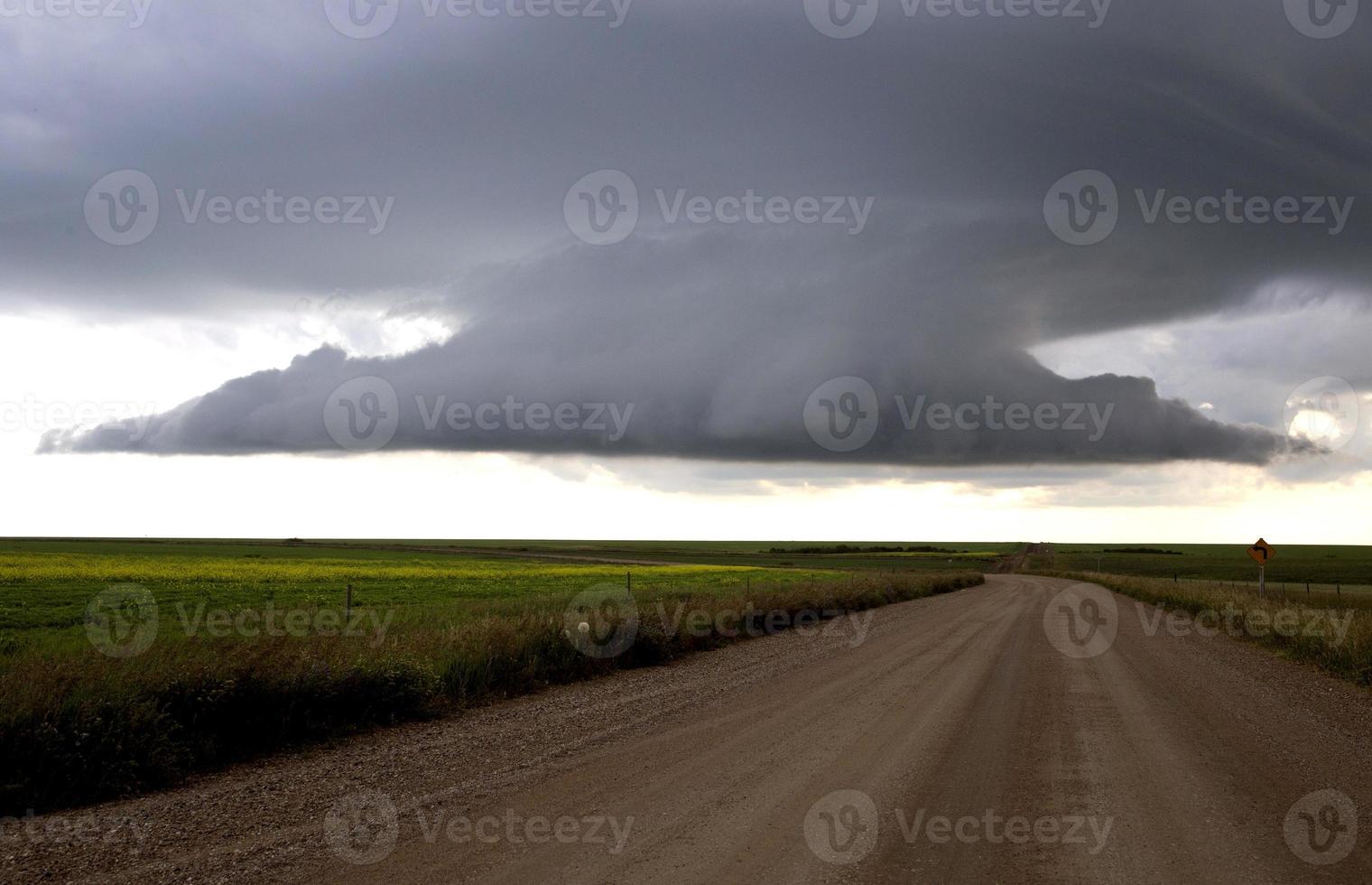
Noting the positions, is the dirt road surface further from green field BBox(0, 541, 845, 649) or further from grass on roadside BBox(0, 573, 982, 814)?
green field BBox(0, 541, 845, 649)

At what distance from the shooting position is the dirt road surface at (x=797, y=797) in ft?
19.0

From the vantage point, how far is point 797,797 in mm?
7207

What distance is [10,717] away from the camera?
761 cm

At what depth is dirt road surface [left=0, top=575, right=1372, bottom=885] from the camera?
5.80m

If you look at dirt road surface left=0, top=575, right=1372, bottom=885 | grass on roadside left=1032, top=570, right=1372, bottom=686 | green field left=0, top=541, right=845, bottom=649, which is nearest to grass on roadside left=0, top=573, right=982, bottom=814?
dirt road surface left=0, top=575, right=1372, bottom=885

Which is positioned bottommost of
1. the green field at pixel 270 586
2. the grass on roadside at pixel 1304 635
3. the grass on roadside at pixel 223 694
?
the green field at pixel 270 586

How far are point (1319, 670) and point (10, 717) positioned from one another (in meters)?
19.7

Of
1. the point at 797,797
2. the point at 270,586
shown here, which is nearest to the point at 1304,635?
the point at 797,797

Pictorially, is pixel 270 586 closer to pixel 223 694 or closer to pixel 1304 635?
pixel 223 694

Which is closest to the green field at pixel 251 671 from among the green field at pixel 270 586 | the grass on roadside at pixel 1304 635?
the green field at pixel 270 586

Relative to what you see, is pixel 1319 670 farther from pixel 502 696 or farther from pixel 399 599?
pixel 399 599

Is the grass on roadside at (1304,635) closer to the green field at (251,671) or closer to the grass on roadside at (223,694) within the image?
the green field at (251,671)

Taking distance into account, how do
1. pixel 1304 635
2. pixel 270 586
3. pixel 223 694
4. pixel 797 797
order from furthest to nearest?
pixel 270 586, pixel 1304 635, pixel 223 694, pixel 797 797

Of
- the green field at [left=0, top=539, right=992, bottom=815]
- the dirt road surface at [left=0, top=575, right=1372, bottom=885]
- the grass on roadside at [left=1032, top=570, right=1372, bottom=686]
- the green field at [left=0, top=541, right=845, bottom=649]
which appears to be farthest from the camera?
the green field at [left=0, top=541, right=845, bottom=649]
